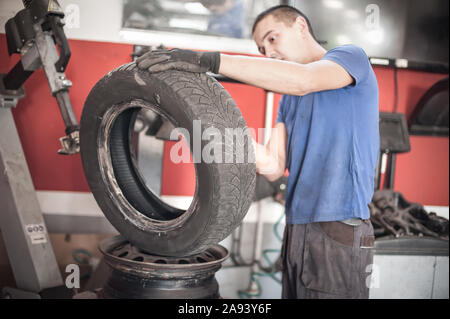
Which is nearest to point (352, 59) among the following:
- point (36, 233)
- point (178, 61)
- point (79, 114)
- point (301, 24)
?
point (301, 24)

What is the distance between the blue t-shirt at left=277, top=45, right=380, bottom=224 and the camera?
0.85 meters

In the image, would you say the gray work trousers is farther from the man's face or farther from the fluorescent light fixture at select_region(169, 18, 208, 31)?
the fluorescent light fixture at select_region(169, 18, 208, 31)

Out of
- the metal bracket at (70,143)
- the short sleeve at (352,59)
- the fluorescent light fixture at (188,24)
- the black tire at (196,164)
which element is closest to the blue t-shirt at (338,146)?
the short sleeve at (352,59)

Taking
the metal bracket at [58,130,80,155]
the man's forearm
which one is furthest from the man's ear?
the metal bracket at [58,130,80,155]

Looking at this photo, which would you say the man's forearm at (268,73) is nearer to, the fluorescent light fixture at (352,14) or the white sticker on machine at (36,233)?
the fluorescent light fixture at (352,14)

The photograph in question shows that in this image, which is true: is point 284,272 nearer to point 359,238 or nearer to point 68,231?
point 359,238

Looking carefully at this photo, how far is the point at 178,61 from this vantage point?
2.43ft

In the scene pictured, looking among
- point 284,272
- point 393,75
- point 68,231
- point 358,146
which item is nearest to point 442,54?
point 393,75

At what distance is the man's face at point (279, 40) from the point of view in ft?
3.06

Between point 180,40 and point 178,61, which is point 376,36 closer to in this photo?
point 178,61

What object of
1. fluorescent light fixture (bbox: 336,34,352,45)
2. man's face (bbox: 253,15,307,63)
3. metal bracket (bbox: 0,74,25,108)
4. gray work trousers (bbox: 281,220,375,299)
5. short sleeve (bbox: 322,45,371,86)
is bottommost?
A: gray work trousers (bbox: 281,220,375,299)

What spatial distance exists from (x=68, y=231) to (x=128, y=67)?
136 centimetres

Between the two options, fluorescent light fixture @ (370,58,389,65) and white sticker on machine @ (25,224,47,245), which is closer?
fluorescent light fixture @ (370,58,389,65)

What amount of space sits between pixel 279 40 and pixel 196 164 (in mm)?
470
